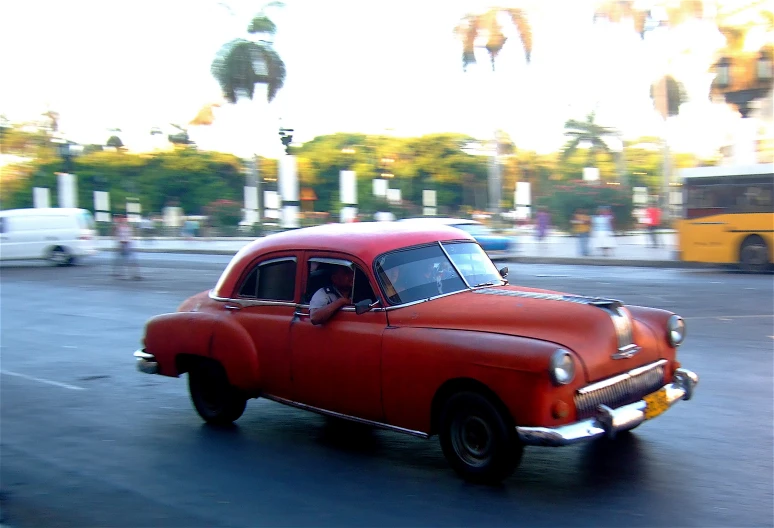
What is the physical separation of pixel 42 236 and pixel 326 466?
24508 millimetres

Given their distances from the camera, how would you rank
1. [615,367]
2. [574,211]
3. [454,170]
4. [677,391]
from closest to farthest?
[615,367] → [677,391] → [574,211] → [454,170]

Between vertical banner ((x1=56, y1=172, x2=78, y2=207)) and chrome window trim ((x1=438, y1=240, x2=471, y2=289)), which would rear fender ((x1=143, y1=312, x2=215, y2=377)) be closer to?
chrome window trim ((x1=438, y1=240, x2=471, y2=289))

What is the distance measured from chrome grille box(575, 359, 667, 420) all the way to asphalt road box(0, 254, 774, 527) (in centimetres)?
52

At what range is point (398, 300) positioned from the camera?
5.48 meters

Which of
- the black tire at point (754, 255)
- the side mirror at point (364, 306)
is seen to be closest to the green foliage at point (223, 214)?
the black tire at point (754, 255)

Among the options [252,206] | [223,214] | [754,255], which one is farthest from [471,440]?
[223,214]

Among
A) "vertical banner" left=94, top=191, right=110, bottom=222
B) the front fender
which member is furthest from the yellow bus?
"vertical banner" left=94, top=191, right=110, bottom=222

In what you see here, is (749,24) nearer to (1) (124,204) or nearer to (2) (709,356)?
(2) (709,356)

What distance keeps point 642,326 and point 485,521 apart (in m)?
1.90

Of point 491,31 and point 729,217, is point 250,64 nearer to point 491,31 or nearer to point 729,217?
point 491,31

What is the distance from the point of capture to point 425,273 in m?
5.70

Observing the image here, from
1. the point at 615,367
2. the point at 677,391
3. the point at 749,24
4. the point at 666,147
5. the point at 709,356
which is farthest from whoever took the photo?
the point at 666,147

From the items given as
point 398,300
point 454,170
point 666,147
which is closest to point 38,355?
point 398,300

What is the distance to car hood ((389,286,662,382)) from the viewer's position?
4.80m
